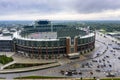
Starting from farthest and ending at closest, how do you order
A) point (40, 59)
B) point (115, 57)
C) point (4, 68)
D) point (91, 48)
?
point (91, 48)
point (115, 57)
point (40, 59)
point (4, 68)

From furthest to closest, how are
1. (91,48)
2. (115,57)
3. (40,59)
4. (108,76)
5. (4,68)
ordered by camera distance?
(91,48) < (115,57) < (40,59) < (4,68) < (108,76)

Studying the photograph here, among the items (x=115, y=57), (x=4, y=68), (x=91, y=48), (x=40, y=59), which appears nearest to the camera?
(x=4, y=68)

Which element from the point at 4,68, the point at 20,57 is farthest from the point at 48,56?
the point at 4,68

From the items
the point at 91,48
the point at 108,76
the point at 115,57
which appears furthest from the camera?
the point at 91,48

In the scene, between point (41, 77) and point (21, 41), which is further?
point (21, 41)

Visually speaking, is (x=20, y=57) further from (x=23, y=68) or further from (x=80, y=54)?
(x=80, y=54)

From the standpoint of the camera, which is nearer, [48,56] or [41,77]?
[41,77]

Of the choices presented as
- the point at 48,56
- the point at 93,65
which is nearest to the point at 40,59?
the point at 48,56

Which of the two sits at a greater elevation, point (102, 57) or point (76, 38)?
point (76, 38)

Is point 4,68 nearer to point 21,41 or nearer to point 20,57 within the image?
point 20,57
